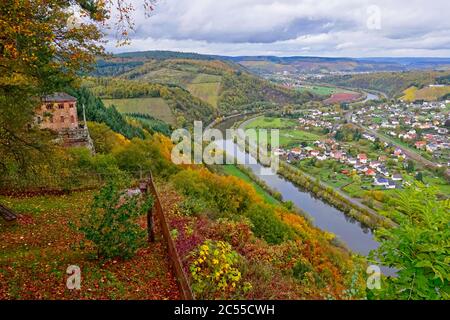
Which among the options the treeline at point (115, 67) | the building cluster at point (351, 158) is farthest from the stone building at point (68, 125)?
the treeline at point (115, 67)

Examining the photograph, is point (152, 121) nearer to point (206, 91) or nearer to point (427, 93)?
point (206, 91)

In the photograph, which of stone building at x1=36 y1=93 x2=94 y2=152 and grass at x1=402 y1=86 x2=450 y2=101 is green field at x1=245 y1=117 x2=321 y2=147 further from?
grass at x1=402 y1=86 x2=450 y2=101

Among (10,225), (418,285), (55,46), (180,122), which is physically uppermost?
(55,46)

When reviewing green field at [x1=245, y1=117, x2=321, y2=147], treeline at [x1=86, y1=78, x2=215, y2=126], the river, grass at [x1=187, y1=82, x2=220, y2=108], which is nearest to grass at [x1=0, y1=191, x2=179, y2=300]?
the river

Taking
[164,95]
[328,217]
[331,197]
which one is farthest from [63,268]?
[164,95]

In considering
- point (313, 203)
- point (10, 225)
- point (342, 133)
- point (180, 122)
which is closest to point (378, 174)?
point (313, 203)

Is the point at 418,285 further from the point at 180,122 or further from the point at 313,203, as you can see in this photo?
the point at 180,122
